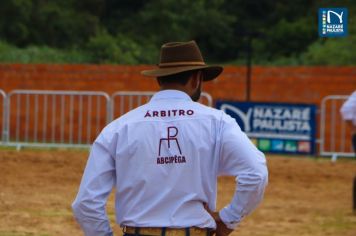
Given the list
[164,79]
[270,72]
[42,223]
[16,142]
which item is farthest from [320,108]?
[164,79]

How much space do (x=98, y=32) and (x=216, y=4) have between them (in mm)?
4942

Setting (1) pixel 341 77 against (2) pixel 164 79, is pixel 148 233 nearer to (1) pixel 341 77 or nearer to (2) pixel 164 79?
(2) pixel 164 79

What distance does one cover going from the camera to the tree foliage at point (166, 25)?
32469 mm

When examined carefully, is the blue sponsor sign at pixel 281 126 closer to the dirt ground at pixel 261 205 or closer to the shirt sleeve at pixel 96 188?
the dirt ground at pixel 261 205

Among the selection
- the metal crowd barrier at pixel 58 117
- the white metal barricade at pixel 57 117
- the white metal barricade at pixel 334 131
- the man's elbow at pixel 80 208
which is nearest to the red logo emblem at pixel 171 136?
the man's elbow at pixel 80 208

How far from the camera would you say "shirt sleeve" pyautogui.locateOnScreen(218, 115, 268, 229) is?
412 cm

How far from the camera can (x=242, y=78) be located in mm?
20547

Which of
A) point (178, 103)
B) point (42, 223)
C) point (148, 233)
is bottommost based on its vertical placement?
point (42, 223)

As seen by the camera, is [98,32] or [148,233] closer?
[148,233]

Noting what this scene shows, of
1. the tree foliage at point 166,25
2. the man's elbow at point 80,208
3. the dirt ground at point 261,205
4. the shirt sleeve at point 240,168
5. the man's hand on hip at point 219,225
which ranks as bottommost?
the dirt ground at point 261,205

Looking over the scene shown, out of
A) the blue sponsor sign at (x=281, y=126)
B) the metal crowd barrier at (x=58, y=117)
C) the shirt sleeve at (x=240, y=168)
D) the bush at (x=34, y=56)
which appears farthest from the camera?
the bush at (x=34, y=56)

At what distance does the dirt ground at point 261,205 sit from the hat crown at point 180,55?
5.33m

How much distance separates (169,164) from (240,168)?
0.32m

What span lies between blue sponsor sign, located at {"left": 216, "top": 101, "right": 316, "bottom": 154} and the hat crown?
12825 millimetres
